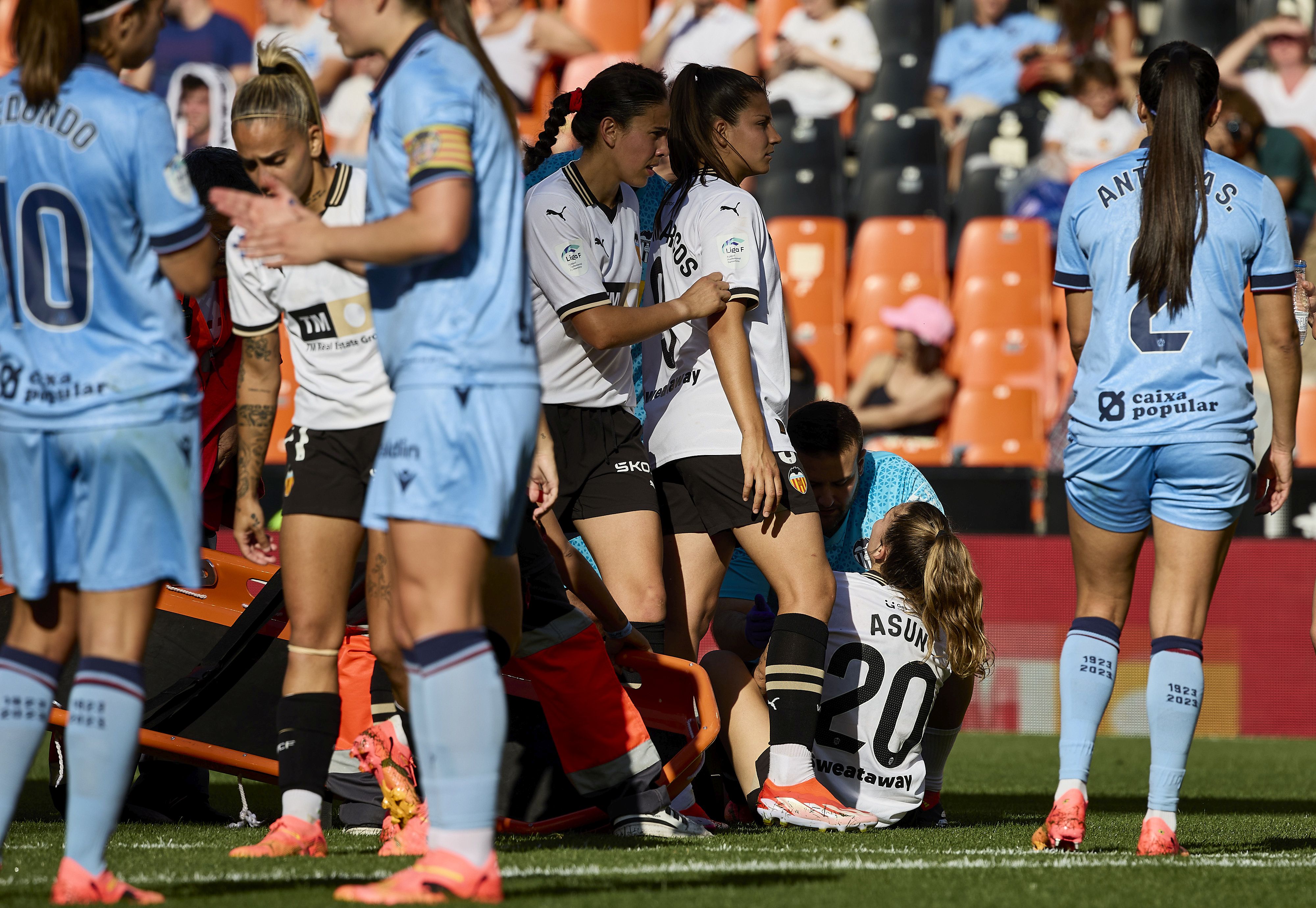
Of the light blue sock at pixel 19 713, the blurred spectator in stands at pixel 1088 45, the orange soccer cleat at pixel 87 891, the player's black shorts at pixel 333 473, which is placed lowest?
the orange soccer cleat at pixel 87 891

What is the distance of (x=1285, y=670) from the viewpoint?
8.09m

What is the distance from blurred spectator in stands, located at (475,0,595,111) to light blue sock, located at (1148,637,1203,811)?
9.36m

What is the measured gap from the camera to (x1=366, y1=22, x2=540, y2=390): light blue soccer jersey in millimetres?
2799

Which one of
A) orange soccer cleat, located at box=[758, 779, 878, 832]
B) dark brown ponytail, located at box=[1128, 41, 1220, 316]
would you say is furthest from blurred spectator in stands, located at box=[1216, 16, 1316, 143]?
orange soccer cleat, located at box=[758, 779, 878, 832]

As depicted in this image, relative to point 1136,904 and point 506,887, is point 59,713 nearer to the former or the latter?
point 506,887

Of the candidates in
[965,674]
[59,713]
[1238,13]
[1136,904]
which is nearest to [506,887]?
[1136,904]

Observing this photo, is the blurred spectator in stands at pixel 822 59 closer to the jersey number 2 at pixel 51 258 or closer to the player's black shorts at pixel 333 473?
the player's black shorts at pixel 333 473

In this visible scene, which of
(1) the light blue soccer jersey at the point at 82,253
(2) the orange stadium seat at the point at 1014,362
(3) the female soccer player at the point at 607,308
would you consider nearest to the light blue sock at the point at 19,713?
(1) the light blue soccer jersey at the point at 82,253

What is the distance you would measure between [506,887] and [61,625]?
1042 millimetres

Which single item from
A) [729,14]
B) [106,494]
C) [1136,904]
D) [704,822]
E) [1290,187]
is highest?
[729,14]

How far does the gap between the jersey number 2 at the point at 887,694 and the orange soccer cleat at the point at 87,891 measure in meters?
2.36

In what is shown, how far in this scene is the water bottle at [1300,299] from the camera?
3.93 metres

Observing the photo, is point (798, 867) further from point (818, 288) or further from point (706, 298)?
point (818, 288)

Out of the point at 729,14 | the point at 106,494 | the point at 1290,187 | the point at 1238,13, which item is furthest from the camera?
the point at 1238,13
